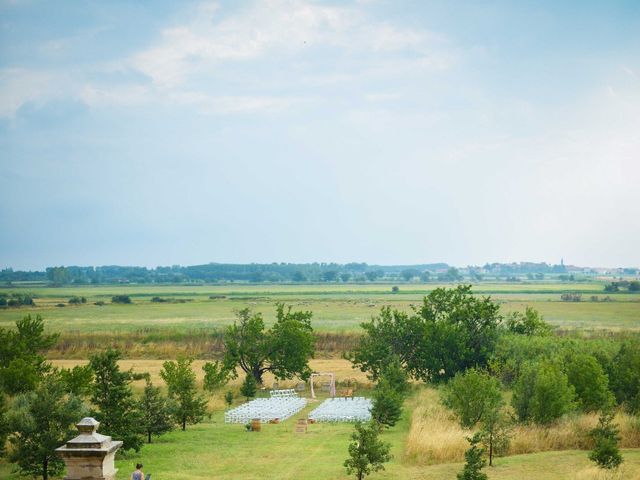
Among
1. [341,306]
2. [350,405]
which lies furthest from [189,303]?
[350,405]

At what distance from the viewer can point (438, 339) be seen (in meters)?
43.2

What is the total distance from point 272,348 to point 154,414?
16.8 meters

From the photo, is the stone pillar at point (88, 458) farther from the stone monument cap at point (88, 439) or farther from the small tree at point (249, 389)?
the small tree at point (249, 389)

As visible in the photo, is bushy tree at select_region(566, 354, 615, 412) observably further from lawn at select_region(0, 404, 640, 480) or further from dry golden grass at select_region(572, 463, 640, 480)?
dry golden grass at select_region(572, 463, 640, 480)

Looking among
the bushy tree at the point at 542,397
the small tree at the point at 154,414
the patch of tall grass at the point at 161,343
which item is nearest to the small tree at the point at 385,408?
the bushy tree at the point at 542,397

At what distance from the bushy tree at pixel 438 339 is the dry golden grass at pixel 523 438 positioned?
44.7 ft

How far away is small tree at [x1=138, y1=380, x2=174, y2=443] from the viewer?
2884 cm

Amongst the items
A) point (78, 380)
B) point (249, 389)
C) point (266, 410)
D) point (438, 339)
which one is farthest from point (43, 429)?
point (438, 339)

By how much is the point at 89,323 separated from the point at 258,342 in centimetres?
4992

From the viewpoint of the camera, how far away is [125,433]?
25.3 meters

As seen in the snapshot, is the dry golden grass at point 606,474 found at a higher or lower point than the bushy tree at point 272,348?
lower

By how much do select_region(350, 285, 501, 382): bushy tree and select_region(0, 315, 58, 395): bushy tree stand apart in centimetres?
1914

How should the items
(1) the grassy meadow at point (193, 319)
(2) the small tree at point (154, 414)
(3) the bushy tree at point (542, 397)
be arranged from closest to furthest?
(3) the bushy tree at point (542, 397) < (2) the small tree at point (154, 414) < (1) the grassy meadow at point (193, 319)

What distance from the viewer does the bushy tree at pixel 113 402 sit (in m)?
25.2
